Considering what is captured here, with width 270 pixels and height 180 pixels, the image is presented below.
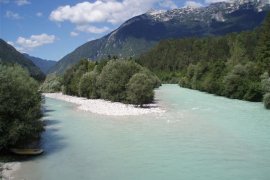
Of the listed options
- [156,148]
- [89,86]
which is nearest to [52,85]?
[89,86]

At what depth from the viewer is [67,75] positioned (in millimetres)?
121125

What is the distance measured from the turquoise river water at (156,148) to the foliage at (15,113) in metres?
2.62

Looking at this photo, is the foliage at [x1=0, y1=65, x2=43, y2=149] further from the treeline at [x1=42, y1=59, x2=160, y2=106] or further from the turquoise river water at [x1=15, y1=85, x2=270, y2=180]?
the treeline at [x1=42, y1=59, x2=160, y2=106]

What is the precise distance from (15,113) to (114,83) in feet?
163

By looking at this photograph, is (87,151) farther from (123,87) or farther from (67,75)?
(67,75)

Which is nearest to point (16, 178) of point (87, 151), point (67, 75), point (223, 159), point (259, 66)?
point (87, 151)

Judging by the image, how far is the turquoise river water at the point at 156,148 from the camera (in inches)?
1194

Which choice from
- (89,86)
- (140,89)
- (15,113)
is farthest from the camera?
(89,86)

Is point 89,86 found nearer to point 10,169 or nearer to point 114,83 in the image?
point 114,83

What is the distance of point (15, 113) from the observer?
118 feet

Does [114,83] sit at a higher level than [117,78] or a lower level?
lower

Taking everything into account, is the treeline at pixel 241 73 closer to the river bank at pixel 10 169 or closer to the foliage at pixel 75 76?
the foliage at pixel 75 76

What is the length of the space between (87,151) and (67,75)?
8504cm

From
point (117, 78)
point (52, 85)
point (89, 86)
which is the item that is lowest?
point (89, 86)
